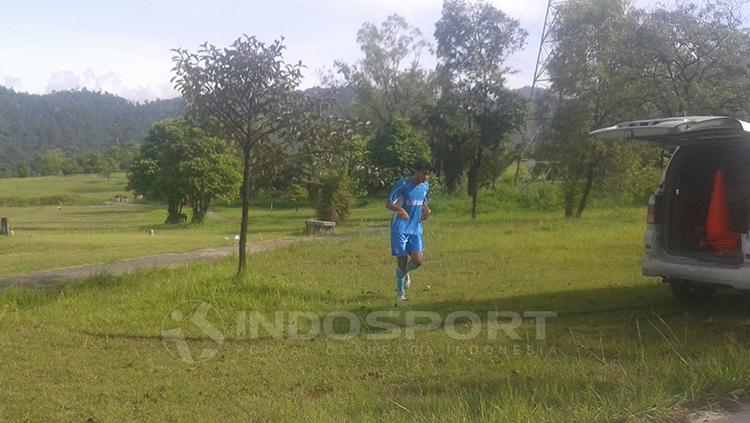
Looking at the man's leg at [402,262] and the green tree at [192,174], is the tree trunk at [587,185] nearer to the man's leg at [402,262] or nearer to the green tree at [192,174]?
the green tree at [192,174]

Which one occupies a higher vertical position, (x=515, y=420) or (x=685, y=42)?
(x=685, y=42)

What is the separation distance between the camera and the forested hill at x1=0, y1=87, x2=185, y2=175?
104m

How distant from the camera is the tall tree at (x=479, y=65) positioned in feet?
101

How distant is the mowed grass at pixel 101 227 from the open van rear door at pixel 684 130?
9.98 metres

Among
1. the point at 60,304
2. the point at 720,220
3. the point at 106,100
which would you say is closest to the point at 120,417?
the point at 60,304

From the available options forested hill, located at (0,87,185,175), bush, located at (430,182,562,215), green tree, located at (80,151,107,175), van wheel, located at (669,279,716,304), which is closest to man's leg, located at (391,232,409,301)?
van wheel, located at (669,279,716,304)

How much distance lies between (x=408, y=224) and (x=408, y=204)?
0.24m

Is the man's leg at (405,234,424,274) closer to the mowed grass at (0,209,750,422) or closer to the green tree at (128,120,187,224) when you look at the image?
the mowed grass at (0,209,750,422)

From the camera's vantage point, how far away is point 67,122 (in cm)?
11856

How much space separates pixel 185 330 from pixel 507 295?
147 inches

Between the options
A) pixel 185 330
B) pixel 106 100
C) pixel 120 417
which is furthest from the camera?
pixel 106 100

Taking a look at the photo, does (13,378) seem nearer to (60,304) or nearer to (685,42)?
(60,304)

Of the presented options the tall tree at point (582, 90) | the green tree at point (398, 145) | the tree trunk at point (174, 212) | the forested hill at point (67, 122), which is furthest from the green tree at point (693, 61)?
the forested hill at point (67, 122)

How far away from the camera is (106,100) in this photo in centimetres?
13438
